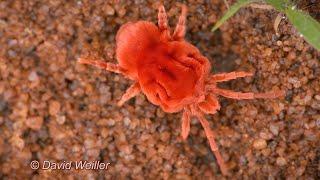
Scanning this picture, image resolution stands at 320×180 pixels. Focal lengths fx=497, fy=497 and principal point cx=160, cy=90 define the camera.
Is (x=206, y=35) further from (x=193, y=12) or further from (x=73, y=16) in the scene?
(x=73, y=16)

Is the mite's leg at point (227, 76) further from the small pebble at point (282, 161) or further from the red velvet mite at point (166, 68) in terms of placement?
the small pebble at point (282, 161)

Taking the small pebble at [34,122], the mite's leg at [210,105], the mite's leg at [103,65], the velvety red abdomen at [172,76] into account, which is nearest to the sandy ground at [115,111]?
the small pebble at [34,122]

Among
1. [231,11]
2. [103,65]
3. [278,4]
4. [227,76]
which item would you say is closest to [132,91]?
[103,65]

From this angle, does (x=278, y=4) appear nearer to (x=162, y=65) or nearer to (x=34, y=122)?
(x=162, y=65)

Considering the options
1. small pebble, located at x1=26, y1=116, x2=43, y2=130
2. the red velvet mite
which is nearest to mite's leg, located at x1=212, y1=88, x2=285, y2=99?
the red velvet mite

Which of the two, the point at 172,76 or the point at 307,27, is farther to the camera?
the point at 172,76

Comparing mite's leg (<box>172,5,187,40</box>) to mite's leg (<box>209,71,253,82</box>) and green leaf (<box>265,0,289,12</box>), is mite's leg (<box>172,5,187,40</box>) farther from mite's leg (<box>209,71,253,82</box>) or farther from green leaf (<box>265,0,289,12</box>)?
green leaf (<box>265,0,289,12</box>)
